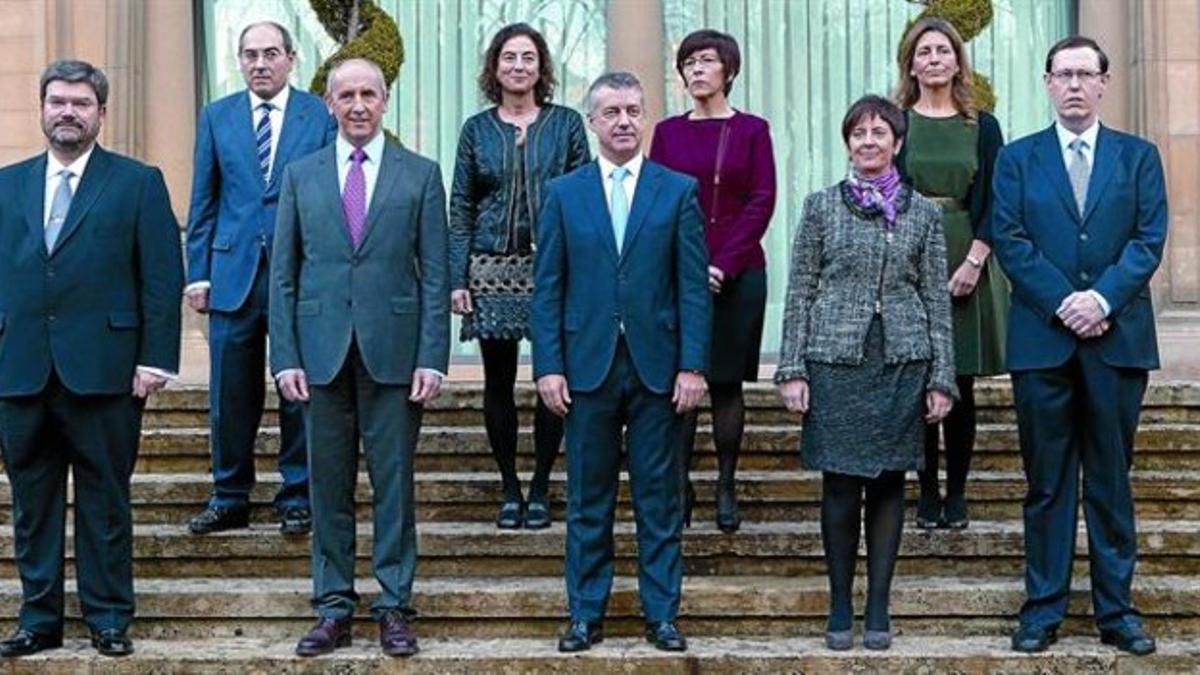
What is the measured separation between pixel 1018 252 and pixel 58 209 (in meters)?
3.14

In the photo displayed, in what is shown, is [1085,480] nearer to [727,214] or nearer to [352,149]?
[727,214]

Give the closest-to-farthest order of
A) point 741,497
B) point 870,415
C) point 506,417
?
1. point 870,415
2. point 506,417
3. point 741,497

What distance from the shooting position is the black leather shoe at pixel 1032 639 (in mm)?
5742

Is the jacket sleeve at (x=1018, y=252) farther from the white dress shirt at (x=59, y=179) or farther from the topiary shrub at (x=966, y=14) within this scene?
the topiary shrub at (x=966, y=14)

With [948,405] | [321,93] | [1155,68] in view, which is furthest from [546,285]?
[1155,68]

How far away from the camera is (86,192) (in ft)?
19.3

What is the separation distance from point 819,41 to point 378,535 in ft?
20.6

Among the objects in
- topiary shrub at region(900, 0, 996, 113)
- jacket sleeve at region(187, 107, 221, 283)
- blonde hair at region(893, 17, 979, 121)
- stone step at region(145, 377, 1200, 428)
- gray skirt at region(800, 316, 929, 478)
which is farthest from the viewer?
topiary shrub at region(900, 0, 996, 113)

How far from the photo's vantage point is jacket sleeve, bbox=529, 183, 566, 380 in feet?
19.0

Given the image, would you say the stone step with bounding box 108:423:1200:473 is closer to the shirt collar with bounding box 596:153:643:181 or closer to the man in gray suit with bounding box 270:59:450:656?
the man in gray suit with bounding box 270:59:450:656

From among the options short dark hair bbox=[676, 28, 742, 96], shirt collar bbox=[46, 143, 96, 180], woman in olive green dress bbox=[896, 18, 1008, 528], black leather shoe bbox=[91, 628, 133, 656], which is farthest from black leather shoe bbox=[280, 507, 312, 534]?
woman in olive green dress bbox=[896, 18, 1008, 528]

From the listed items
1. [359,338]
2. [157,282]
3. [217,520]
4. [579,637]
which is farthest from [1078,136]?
[217,520]

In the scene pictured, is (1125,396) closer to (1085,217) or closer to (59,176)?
(1085,217)

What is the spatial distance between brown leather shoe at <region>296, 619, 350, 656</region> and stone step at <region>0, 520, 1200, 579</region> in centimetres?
76
